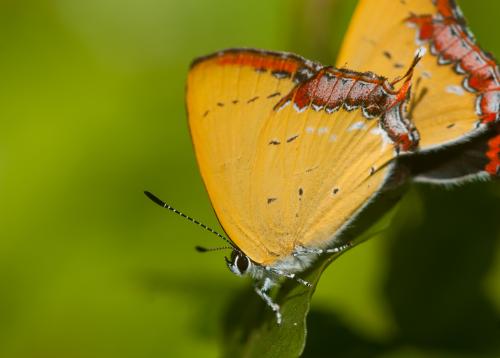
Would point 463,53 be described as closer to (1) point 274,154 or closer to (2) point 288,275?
(1) point 274,154

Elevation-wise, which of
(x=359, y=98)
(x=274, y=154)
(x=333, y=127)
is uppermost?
(x=359, y=98)

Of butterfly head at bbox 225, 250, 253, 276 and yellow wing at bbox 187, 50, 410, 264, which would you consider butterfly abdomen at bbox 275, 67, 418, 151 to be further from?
butterfly head at bbox 225, 250, 253, 276

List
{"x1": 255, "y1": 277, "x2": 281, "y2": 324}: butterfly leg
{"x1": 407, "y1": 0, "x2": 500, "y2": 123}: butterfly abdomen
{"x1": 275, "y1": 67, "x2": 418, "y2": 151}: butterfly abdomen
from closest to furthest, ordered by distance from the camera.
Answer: {"x1": 255, "y1": 277, "x2": 281, "y2": 324}: butterfly leg → {"x1": 275, "y1": 67, "x2": 418, "y2": 151}: butterfly abdomen → {"x1": 407, "y1": 0, "x2": 500, "y2": 123}: butterfly abdomen

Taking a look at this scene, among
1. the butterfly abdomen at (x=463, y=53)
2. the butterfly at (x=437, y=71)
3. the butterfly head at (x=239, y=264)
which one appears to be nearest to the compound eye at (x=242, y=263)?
the butterfly head at (x=239, y=264)

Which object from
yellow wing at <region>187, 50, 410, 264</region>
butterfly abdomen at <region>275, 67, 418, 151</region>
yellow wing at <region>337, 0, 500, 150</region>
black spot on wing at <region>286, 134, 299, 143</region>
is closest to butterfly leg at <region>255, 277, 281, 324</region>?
yellow wing at <region>187, 50, 410, 264</region>

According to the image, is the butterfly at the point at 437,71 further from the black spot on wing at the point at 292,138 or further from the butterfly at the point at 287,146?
the black spot on wing at the point at 292,138

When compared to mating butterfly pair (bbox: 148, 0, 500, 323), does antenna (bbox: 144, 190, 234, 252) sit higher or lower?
lower

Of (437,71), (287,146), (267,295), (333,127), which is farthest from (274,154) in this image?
(437,71)
